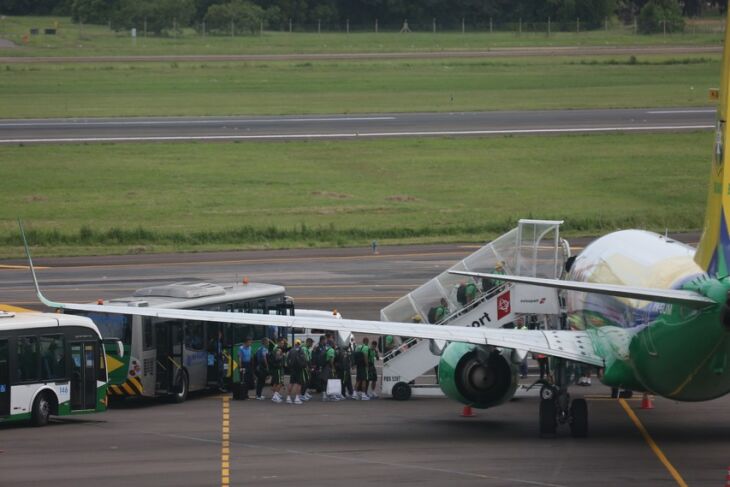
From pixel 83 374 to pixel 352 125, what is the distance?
71125 millimetres

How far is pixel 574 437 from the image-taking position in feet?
109

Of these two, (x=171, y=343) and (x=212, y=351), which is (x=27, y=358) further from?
(x=212, y=351)

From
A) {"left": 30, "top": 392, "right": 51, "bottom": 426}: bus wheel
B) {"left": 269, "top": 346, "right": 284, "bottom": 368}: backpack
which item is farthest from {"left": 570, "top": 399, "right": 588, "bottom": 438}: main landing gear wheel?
{"left": 30, "top": 392, "right": 51, "bottom": 426}: bus wheel

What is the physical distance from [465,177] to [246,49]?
83.2 metres

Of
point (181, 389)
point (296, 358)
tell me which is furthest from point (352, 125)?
point (181, 389)

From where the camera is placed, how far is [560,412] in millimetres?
33188

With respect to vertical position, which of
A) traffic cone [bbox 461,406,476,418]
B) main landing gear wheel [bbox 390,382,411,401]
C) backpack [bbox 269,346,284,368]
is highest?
backpack [bbox 269,346,284,368]

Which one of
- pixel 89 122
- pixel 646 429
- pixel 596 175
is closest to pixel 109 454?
pixel 646 429

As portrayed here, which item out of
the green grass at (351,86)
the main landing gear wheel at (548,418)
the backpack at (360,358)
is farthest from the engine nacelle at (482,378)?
the green grass at (351,86)

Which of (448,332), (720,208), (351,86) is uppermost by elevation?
(720,208)

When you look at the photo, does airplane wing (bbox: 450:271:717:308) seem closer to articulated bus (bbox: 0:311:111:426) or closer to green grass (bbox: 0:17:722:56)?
articulated bus (bbox: 0:311:111:426)

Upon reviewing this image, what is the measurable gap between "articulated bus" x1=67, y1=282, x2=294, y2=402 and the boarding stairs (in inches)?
198

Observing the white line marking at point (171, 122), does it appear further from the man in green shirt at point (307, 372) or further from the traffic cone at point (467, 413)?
the traffic cone at point (467, 413)

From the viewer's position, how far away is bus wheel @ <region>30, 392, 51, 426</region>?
35.1 meters
